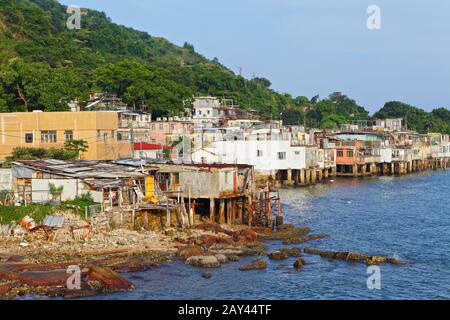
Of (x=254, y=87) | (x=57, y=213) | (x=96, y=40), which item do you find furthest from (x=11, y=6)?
(x=57, y=213)

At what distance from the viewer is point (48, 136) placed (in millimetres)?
53531

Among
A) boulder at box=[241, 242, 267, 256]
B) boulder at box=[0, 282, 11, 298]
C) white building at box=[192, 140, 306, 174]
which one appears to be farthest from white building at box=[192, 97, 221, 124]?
boulder at box=[0, 282, 11, 298]

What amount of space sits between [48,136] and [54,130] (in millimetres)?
714

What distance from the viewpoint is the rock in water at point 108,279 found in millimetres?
27531

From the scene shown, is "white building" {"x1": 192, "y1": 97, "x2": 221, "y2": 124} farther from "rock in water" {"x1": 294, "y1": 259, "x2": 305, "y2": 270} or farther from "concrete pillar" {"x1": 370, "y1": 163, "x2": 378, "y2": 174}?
"rock in water" {"x1": 294, "y1": 259, "x2": 305, "y2": 270}

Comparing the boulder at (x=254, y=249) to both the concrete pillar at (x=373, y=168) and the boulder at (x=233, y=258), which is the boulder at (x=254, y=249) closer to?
the boulder at (x=233, y=258)

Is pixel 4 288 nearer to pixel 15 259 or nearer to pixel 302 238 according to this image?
pixel 15 259

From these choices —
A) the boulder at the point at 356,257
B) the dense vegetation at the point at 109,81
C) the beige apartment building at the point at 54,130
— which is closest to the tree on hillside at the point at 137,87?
the dense vegetation at the point at 109,81

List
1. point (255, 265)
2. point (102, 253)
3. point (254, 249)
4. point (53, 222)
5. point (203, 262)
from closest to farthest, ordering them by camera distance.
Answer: point (203, 262) → point (255, 265) → point (102, 253) → point (53, 222) → point (254, 249)

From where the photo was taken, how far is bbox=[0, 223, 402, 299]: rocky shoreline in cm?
2747

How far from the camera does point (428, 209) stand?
197 ft

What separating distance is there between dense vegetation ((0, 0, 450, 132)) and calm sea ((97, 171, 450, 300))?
30345 mm

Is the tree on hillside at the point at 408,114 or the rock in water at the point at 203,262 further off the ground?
the tree on hillside at the point at 408,114

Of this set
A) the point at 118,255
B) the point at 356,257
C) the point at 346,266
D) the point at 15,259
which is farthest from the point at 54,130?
the point at 346,266
